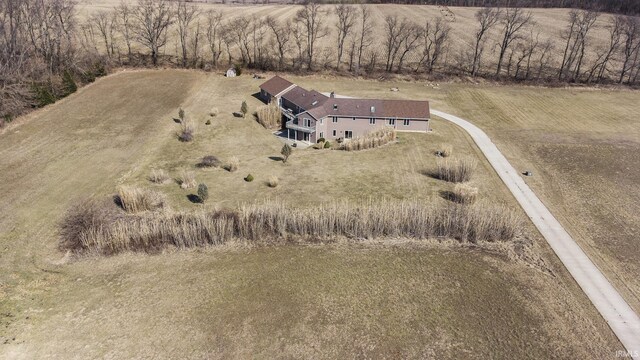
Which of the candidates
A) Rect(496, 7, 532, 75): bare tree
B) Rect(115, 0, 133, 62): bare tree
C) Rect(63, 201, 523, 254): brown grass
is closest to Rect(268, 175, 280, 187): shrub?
Rect(63, 201, 523, 254): brown grass

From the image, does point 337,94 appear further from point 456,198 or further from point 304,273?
point 304,273

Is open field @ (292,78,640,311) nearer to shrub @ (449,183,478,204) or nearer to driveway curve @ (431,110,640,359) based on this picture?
driveway curve @ (431,110,640,359)

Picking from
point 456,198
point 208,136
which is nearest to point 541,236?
point 456,198

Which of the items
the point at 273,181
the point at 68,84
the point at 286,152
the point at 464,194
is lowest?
the point at 273,181

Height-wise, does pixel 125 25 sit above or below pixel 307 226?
above

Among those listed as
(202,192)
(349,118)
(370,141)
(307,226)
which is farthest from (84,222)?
(349,118)

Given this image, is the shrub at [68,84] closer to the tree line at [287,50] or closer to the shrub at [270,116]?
the tree line at [287,50]

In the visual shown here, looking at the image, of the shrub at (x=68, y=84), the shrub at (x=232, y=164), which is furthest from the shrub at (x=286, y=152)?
the shrub at (x=68, y=84)

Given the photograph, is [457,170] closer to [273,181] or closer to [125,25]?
[273,181]
